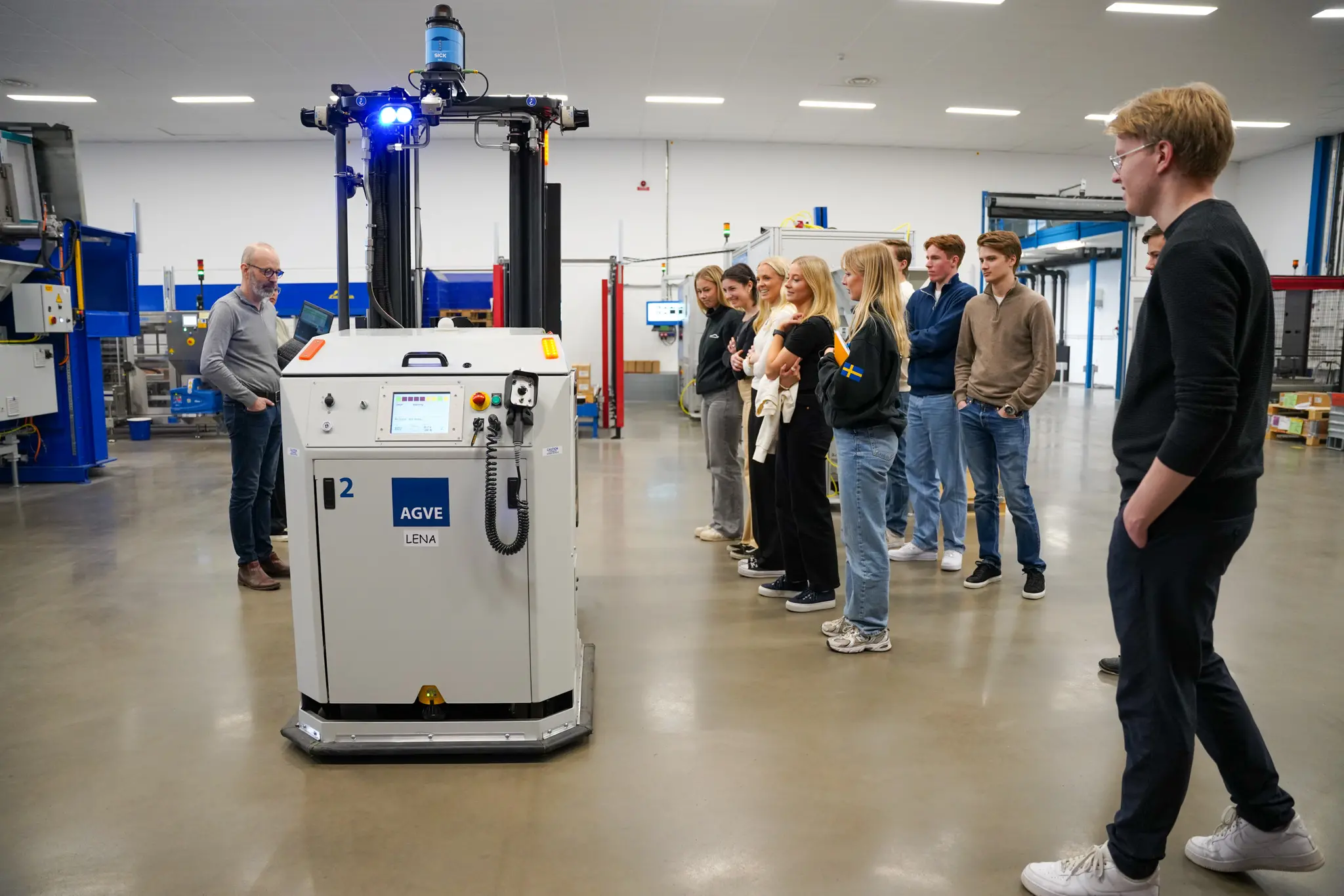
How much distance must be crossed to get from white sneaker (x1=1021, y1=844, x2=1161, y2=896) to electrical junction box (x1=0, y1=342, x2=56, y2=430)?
7.31 metres

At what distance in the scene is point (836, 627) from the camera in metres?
3.31

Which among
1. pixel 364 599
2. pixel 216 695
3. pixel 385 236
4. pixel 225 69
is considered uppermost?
pixel 225 69

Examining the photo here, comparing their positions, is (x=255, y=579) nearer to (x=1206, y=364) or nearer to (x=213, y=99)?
(x=1206, y=364)

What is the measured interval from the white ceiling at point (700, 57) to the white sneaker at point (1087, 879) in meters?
7.54

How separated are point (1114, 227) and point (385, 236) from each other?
47.1ft

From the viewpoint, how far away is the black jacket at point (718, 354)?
15.0 feet

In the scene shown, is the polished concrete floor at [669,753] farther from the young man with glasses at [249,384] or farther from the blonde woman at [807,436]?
the young man with glasses at [249,384]

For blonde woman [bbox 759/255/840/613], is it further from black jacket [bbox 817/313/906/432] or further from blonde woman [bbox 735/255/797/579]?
Answer: blonde woman [bbox 735/255/797/579]

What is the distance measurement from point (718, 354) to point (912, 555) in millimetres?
1502

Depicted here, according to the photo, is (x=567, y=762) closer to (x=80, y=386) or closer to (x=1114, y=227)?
(x=80, y=386)

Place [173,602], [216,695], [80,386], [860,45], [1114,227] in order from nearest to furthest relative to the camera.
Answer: [216,695], [173,602], [80,386], [860,45], [1114,227]

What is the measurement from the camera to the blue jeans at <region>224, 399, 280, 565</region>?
382cm

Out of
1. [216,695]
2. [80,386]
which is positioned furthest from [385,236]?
[80,386]

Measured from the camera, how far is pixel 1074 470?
7.26 metres
